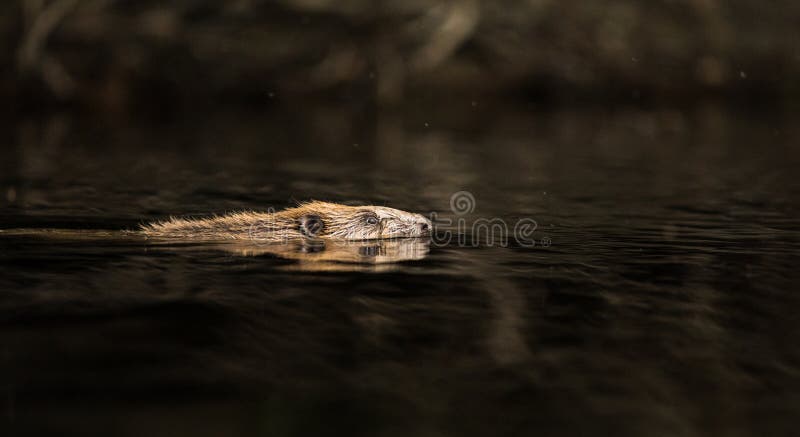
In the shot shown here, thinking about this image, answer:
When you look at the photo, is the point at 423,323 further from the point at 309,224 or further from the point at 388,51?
the point at 388,51

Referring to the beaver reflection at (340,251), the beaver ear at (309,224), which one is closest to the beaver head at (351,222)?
the beaver ear at (309,224)

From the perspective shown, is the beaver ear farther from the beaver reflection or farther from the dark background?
the dark background

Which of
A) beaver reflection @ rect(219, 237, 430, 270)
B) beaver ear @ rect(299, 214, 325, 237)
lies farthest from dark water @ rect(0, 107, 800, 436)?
beaver ear @ rect(299, 214, 325, 237)

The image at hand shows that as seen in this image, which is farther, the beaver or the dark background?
the beaver

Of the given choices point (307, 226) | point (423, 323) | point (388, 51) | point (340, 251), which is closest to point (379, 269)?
point (340, 251)

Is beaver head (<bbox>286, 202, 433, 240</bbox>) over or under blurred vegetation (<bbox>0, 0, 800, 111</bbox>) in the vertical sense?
under

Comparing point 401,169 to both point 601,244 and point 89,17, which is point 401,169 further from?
point 89,17

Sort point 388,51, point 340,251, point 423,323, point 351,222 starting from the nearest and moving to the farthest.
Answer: point 423,323, point 340,251, point 351,222, point 388,51
